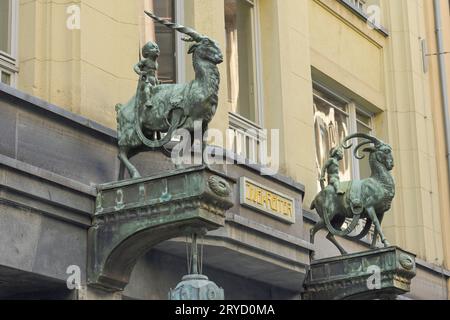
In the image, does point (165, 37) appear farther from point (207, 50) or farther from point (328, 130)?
point (328, 130)

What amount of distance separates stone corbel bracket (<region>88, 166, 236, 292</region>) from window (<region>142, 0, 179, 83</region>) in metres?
3.25

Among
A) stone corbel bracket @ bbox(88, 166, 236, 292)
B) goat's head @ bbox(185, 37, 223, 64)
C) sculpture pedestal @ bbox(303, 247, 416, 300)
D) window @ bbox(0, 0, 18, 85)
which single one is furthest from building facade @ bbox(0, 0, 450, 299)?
goat's head @ bbox(185, 37, 223, 64)

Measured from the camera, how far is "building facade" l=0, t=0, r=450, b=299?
573 inches

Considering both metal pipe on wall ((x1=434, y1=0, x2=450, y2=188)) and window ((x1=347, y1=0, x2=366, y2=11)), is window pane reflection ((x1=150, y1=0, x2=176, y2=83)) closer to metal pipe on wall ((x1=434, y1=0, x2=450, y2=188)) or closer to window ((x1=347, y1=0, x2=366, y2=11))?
window ((x1=347, y1=0, x2=366, y2=11))

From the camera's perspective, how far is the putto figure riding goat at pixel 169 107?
583 inches

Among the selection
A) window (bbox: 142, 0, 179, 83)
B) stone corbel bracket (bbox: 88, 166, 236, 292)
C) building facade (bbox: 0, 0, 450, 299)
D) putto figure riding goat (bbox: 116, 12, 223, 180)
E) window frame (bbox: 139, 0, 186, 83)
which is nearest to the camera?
stone corbel bracket (bbox: 88, 166, 236, 292)

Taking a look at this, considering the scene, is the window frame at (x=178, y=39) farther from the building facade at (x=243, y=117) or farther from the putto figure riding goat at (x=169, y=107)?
the putto figure riding goat at (x=169, y=107)

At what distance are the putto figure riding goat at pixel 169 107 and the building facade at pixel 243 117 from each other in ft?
1.15

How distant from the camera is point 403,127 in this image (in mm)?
23562

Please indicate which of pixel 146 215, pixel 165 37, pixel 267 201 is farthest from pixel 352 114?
pixel 146 215

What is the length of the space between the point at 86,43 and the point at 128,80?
831 millimetres

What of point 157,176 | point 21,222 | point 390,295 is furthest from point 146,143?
point 390,295

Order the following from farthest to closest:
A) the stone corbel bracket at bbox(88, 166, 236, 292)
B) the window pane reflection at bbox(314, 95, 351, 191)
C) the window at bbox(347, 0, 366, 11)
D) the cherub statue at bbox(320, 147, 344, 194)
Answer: the window at bbox(347, 0, 366, 11) → the window pane reflection at bbox(314, 95, 351, 191) → the cherub statue at bbox(320, 147, 344, 194) → the stone corbel bracket at bbox(88, 166, 236, 292)

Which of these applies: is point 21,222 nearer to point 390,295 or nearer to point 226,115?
point 226,115
